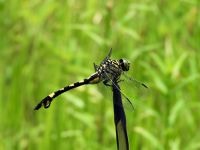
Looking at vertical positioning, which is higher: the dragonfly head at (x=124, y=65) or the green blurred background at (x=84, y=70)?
the green blurred background at (x=84, y=70)

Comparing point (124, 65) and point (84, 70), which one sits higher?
point (84, 70)

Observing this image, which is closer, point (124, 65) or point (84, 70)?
point (124, 65)

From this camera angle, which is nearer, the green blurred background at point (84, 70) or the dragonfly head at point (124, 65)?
the dragonfly head at point (124, 65)

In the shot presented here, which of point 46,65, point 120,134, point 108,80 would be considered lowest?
point 120,134

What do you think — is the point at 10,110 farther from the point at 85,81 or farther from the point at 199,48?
the point at 85,81

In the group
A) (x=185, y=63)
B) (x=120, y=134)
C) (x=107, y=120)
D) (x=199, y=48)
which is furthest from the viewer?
(x=185, y=63)

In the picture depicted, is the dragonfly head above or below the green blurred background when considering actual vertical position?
below

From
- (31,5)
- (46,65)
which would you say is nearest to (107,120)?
(46,65)

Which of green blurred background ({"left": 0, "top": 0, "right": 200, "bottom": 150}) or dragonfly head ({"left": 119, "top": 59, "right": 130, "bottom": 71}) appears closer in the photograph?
dragonfly head ({"left": 119, "top": 59, "right": 130, "bottom": 71})
